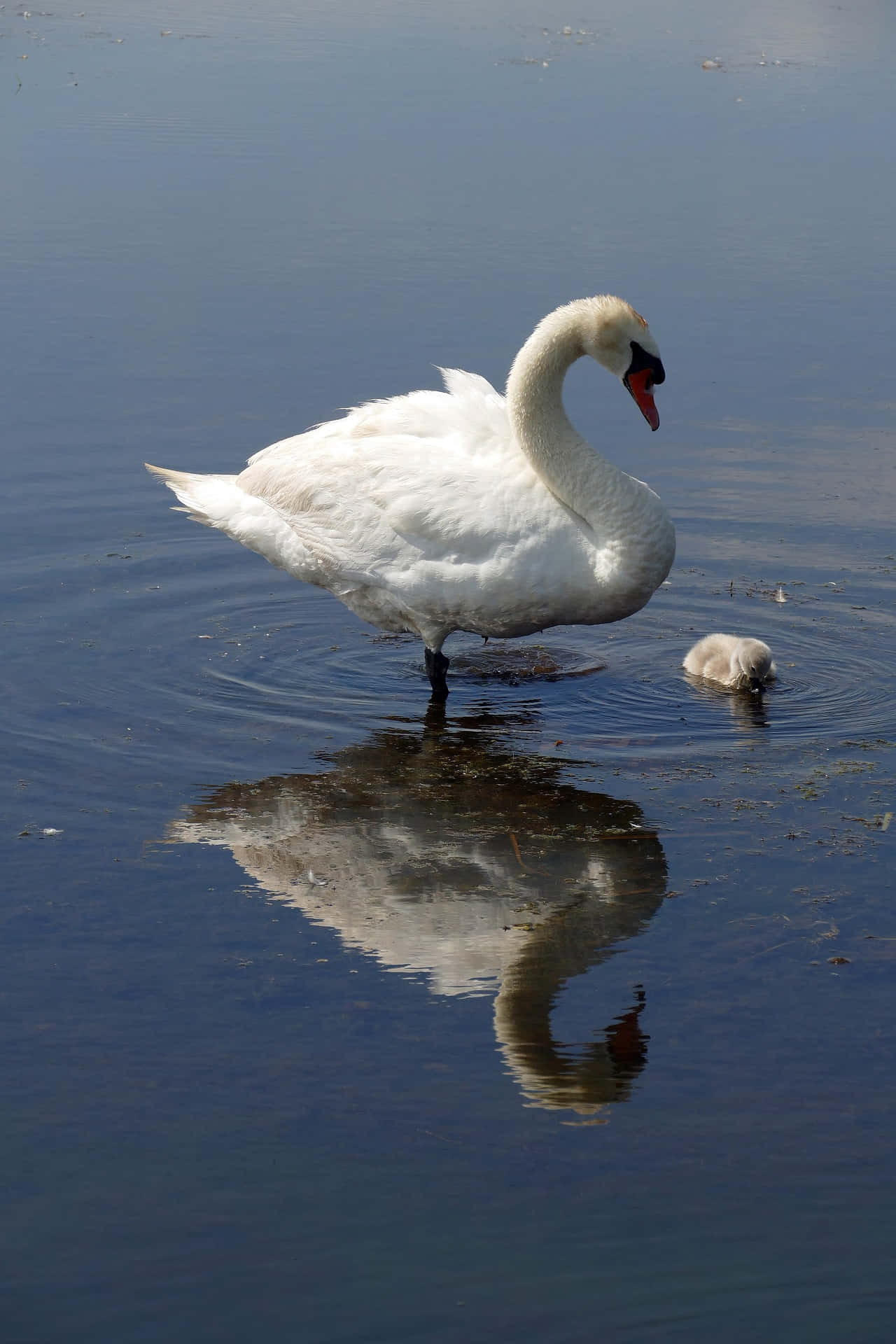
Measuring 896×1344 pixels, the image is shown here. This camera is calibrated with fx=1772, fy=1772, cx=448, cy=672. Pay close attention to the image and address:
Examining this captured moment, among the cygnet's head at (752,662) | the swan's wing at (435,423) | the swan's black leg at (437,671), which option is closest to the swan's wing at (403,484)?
the swan's wing at (435,423)

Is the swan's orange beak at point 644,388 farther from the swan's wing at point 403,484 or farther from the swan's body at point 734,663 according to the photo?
the swan's body at point 734,663

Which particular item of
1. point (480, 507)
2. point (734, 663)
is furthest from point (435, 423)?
point (734, 663)

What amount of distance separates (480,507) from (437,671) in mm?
828

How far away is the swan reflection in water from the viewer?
453 cm

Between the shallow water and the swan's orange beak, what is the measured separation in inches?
43.0

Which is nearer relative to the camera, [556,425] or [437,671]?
[556,425]

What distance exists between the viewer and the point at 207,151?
15.9m

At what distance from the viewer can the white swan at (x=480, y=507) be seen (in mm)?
6676

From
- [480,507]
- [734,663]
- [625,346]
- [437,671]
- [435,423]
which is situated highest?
[625,346]

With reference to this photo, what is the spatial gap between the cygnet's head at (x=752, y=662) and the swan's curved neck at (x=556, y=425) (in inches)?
32.3

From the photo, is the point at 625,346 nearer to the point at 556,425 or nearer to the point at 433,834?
the point at 556,425

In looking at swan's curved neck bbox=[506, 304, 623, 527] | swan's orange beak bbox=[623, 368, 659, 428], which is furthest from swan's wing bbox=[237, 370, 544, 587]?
swan's orange beak bbox=[623, 368, 659, 428]

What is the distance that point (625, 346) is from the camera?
23.0ft

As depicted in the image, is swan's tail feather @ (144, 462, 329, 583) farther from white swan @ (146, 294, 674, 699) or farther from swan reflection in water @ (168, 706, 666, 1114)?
swan reflection in water @ (168, 706, 666, 1114)
